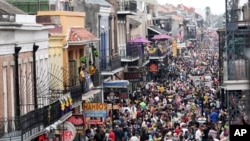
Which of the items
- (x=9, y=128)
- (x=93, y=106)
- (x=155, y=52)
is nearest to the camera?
(x=9, y=128)

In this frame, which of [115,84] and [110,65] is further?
[110,65]

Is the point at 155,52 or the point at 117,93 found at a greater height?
the point at 155,52

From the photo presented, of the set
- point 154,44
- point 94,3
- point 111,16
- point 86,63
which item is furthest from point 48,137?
point 154,44

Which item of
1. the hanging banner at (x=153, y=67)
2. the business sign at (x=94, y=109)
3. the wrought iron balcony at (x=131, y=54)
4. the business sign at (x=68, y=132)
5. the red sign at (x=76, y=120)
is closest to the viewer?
the business sign at (x=68, y=132)

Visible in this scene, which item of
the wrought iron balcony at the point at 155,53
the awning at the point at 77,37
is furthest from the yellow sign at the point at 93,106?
the wrought iron balcony at the point at 155,53

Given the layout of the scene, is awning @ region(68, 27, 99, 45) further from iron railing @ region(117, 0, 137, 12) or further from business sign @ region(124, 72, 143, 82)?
iron railing @ region(117, 0, 137, 12)

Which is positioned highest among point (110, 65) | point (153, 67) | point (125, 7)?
point (125, 7)

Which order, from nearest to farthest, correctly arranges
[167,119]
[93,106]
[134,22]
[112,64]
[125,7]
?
[93,106] < [167,119] < [112,64] < [125,7] < [134,22]

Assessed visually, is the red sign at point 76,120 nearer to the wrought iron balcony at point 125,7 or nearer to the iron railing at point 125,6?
the wrought iron balcony at point 125,7

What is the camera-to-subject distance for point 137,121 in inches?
1554

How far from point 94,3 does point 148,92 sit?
11.0 meters

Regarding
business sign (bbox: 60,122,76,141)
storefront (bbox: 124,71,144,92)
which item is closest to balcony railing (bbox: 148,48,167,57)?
storefront (bbox: 124,71,144,92)

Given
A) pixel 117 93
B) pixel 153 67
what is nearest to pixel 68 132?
pixel 117 93

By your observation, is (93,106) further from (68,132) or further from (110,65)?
(110,65)
